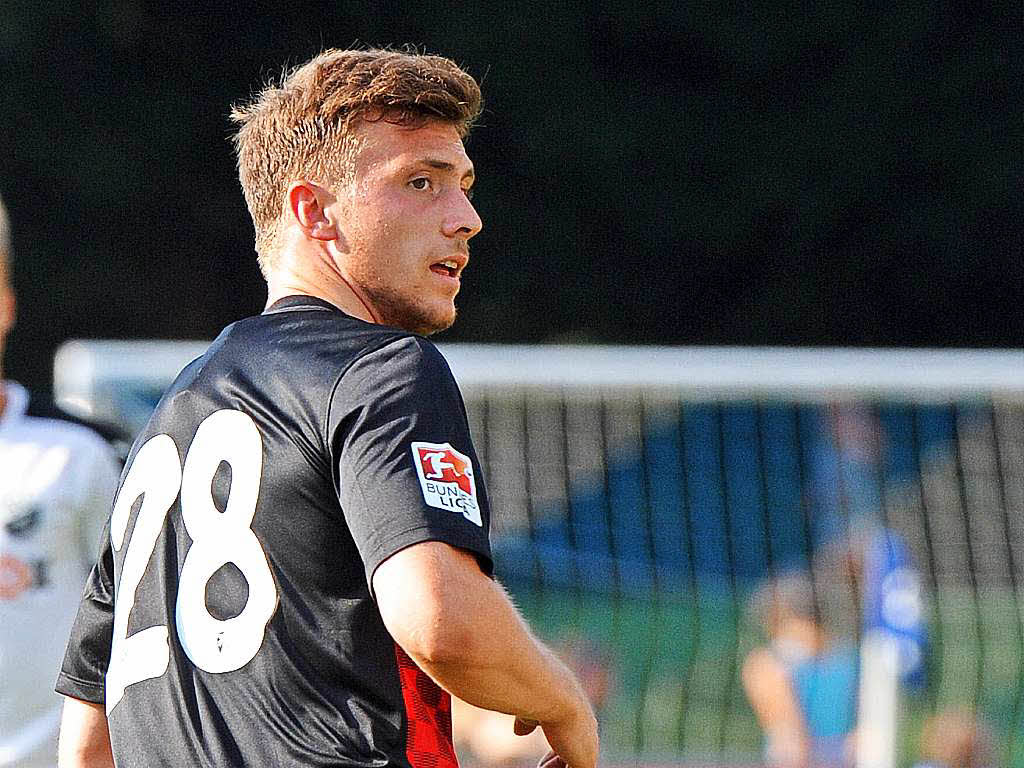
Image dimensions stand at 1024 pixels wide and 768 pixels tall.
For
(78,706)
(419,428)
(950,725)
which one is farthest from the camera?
(950,725)

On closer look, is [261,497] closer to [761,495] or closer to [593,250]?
[761,495]

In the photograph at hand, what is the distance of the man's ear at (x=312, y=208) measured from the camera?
261 cm

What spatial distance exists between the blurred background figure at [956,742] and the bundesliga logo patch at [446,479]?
5423 mm

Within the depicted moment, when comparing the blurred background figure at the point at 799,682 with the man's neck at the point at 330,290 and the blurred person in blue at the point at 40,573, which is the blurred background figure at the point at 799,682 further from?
the man's neck at the point at 330,290

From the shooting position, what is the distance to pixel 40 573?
13.2 ft

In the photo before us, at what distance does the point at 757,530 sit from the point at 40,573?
512 centimetres

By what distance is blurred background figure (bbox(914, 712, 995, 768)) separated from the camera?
7.51m

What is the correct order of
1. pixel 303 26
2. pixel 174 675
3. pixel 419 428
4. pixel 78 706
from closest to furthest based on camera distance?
pixel 419 428
pixel 174 675
pixel 78 706
pixel 303 26

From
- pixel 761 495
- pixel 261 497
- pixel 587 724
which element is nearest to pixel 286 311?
pixel 261 497

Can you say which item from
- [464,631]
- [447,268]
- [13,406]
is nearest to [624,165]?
[13,406]

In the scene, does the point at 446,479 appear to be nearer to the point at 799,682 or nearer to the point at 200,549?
the point at 200,549

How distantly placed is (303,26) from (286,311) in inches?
544

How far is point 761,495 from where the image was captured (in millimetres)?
8617

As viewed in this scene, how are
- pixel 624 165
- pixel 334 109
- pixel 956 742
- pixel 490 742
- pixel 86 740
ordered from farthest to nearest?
1. pixel 624 165
2. pixel 956 742
3. pixel 490 742
4. pixel 86 740
5. pixel 334 109
